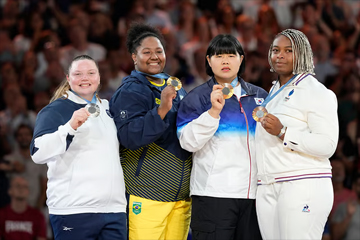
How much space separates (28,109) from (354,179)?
12.6 ft

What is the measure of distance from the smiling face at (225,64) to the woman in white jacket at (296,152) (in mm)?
294

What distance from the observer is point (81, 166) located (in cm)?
348

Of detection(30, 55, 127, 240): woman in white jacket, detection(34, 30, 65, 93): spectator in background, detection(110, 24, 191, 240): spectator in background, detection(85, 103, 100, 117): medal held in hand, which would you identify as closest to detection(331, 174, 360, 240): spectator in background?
detection(110, 24, 191, 240): spectator in background

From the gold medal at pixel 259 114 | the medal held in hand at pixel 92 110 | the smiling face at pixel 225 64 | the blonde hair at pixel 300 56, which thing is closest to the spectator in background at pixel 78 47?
the smiling face at pixel 225 64

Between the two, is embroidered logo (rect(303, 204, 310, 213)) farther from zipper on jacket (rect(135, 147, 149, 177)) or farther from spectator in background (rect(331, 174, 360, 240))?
spectator in background (rect(331, 174, 360, 240))

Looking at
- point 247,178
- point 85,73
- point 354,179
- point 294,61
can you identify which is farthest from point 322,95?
point 354,179

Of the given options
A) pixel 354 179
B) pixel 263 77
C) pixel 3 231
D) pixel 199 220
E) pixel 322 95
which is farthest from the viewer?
pixel 263 77

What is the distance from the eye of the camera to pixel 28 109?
6602 mm

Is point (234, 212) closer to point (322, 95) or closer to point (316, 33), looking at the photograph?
point (322, 95)

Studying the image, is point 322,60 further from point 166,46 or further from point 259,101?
point 259,101

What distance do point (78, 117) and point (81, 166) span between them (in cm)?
34

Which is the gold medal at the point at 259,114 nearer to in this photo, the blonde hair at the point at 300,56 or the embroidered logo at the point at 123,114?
the blonde hair at the point at 300,56

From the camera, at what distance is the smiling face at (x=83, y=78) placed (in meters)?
3.67

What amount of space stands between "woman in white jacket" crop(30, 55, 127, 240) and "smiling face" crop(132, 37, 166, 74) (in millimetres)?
441
